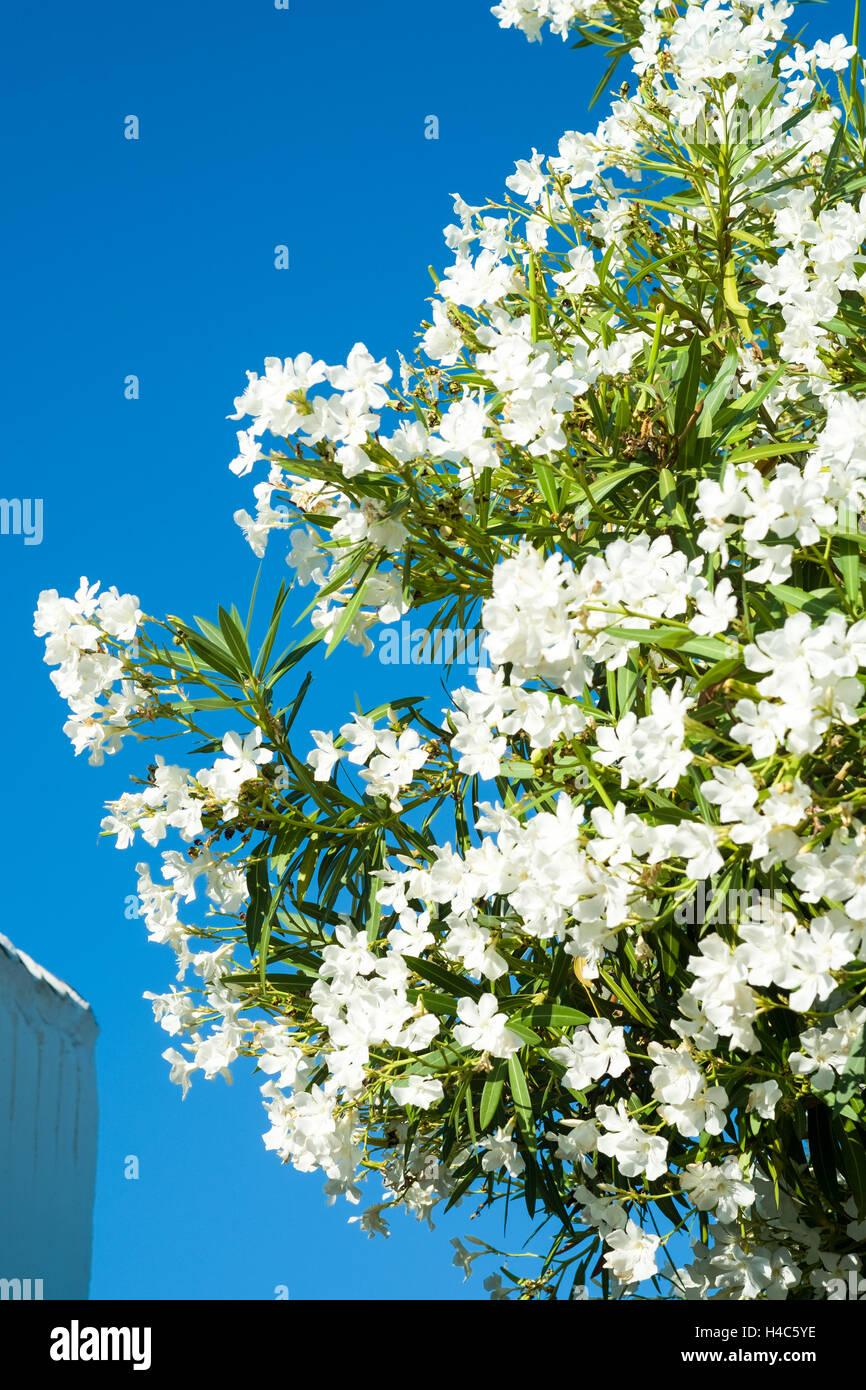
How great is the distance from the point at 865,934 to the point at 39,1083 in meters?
7.11

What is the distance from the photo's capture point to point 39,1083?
24.5ft

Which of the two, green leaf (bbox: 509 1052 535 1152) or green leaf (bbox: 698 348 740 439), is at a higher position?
green leaf (bbox: 698 348 740 439)

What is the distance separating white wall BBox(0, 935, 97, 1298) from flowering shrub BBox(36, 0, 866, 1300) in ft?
17.9

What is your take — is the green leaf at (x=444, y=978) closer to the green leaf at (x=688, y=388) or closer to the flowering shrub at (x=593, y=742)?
the flowering shrub at (x=593, y=742)

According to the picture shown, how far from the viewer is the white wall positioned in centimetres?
706

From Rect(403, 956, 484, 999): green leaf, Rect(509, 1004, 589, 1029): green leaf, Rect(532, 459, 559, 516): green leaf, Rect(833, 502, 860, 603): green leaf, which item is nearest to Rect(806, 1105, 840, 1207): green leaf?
Rect(509, 1004, 589, 1029): green leaf

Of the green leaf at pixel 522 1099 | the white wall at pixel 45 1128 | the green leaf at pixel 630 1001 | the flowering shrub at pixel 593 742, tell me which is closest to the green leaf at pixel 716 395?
the flowering shrub at pixel 593 742

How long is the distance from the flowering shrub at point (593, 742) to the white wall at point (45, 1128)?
17.9ft

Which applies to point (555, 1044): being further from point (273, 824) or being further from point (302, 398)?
point (302, 398)

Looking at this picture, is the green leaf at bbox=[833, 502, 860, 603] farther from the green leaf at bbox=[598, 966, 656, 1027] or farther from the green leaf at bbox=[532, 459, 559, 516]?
the green leaf at bbox=[598, 966, 656, 1027]

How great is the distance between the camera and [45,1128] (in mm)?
7633

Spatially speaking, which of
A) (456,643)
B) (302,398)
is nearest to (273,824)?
(456,643)

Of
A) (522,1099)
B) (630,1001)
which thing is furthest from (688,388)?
(522,1099)
